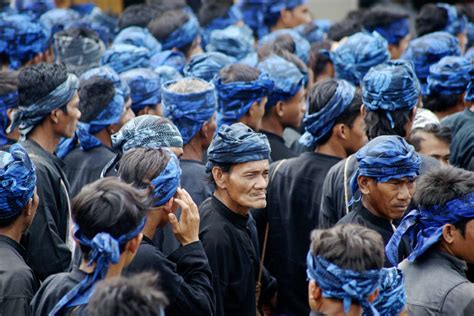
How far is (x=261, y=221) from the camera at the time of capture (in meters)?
6.74

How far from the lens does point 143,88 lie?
25.8ft

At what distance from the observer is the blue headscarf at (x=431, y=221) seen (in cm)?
470

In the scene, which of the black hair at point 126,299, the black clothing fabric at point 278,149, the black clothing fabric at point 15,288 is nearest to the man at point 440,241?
the black hair at point 126,299

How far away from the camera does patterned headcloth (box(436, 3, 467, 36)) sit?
38.1ft

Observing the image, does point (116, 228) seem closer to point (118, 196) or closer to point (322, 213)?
point (118, 196)

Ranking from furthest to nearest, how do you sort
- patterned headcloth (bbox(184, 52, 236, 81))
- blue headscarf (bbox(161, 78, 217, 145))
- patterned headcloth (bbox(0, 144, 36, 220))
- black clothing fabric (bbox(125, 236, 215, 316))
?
patterned headcloth (bbox(184, 52, 236, 81)) < blue headscarf (bbox(161, 78, 217, 145)) < patterned headcloth (bbox(0, 144, 36, 220)) < black clothing fabric (bbox(125, 236, 215, 316))

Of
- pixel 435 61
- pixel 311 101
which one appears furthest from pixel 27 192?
pixel 435 61

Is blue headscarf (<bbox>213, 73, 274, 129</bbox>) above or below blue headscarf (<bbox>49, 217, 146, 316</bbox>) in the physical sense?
below

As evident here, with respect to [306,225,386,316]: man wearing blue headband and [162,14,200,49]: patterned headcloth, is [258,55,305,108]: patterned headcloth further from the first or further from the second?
[306,225,386,316]: man wearing blue headband

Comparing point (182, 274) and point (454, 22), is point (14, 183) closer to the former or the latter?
point (182, 274)

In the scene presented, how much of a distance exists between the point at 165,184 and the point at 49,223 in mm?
1363

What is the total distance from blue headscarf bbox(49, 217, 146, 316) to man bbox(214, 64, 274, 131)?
3.30 metres

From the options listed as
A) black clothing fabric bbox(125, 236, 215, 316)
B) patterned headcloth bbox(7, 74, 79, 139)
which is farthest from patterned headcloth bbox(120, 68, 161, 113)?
black clothing fabric bbox(125, 236, 215, 316)

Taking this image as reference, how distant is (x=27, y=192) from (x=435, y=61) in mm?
5190
